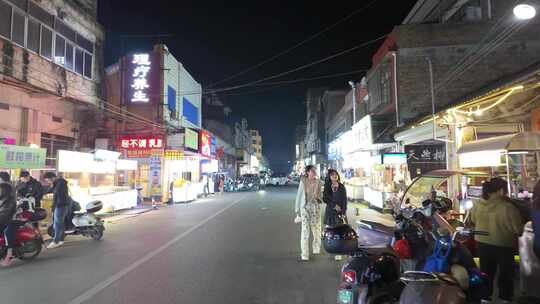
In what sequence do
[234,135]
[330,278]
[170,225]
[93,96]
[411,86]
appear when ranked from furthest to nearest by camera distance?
1. [234,135]
2. [93,96]
3. [411,86]
4. [170,225]
5. [330,278]

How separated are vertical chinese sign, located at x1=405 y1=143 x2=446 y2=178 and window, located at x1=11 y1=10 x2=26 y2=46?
17.5 m

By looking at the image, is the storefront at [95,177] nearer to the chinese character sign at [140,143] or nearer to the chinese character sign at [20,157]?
the chinese character sign at [20,157]

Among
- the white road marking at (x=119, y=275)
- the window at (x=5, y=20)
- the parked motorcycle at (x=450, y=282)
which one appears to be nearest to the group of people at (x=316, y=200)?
the white road marking at (x=119, y=275)

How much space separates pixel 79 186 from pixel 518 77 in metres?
16.1

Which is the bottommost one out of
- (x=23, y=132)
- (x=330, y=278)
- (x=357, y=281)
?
(x=330, y=278)

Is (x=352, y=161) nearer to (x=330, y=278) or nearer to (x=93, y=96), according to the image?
(x=93, y=96)

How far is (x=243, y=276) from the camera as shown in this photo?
6.80 m

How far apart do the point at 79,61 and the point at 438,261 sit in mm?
21463

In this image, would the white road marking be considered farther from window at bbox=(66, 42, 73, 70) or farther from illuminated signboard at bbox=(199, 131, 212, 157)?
illuminated signboard at bbox=(199, 131, 212, 157)

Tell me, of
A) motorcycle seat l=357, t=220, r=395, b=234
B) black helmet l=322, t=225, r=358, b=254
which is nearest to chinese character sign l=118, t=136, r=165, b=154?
motorcycle seat l=357, t=220, r=395, b=234

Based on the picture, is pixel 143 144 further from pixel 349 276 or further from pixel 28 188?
pixel 349 276

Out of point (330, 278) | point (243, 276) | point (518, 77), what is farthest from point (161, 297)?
point (518, 77)

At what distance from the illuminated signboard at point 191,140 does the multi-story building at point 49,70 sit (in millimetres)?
5635

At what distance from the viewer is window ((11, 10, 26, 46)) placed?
15.7 meters
